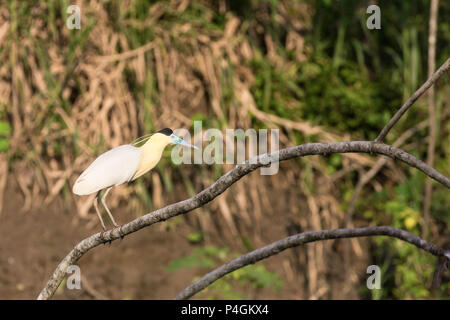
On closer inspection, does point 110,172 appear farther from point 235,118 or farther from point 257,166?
point 235,118

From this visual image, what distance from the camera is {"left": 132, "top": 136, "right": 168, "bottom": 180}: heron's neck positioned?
1924 millimetres

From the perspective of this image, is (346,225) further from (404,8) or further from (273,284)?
(404,8)

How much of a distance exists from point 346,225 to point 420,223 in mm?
694

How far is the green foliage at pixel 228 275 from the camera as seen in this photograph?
5.09 m

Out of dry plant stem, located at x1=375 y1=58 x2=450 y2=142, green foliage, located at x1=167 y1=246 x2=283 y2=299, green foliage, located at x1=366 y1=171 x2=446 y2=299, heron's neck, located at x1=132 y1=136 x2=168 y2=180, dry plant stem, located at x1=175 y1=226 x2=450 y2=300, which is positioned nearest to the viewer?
heron's neck, located at x1=132 y1=136 x2=168 y2=180

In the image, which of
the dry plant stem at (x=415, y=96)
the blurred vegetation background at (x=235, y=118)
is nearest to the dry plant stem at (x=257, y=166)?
the dry plant stem at (x=415, y=96)

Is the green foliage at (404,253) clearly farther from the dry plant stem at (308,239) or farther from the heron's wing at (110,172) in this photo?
the heron's wing at (110,172)

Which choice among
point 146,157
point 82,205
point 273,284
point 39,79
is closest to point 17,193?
point 82,205

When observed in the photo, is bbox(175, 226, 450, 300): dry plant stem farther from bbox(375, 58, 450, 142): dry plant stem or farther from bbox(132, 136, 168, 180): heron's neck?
bbox(132, 136, 168, 180): heron's neck

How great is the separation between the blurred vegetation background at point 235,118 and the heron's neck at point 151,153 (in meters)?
3.10

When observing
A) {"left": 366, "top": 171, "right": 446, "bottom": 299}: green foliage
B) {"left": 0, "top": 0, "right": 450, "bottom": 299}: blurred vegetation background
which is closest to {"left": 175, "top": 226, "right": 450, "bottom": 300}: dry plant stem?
{"left": 0, "top": 0, "right": 450, "bottom": 299}: blurred vegetation background

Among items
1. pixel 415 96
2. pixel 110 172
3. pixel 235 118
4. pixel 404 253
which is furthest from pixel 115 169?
pixel 404 253

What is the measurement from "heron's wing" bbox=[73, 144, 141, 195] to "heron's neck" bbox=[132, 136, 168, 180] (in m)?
0.04
